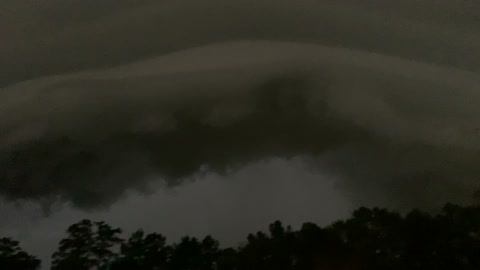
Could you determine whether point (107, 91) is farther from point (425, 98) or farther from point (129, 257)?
point (425, 98)

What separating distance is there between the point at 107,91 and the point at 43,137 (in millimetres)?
312

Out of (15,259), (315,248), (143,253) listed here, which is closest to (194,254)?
(143,253)

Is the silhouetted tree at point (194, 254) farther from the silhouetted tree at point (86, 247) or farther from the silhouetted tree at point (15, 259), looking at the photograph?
the silhouetted tree at point (15, 259)

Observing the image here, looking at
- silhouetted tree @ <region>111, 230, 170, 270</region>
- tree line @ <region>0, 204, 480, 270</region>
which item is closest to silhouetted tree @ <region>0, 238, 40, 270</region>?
tree line @ <region>0, 204, 480, 270</region>

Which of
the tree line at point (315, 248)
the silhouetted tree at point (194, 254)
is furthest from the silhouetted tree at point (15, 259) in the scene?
the silhouetted tree at point (194, 254)

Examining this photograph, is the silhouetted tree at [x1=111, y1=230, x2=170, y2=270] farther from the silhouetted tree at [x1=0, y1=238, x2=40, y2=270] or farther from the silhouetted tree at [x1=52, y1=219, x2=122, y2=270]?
the silhouetted tree at [x1=0, y1=238, x2=40, y2=270]

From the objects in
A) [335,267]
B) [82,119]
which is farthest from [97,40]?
[335,267]

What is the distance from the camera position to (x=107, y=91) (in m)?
2.10

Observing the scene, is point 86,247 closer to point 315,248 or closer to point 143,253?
point 143,253

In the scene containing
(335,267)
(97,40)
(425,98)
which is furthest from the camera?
(425,98)

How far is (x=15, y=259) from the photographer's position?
206 centimetres

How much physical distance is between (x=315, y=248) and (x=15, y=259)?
39.4 inches

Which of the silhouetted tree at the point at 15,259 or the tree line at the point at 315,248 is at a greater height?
the silhouetted tree at the point at 15,259

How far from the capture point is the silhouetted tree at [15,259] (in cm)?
204
